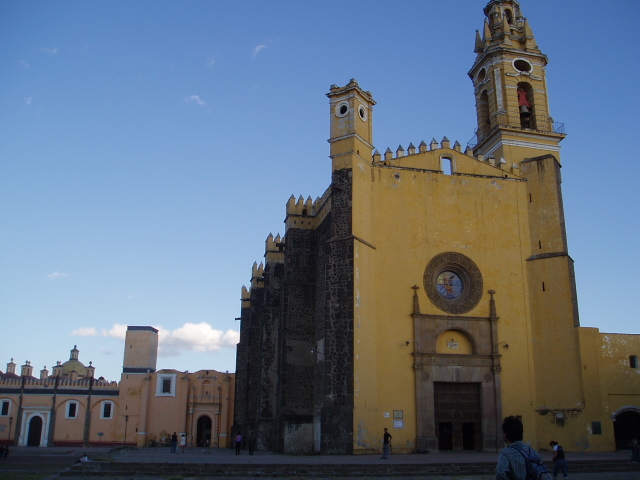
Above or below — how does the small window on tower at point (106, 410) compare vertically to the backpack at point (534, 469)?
above

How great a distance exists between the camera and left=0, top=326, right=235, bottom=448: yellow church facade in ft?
128

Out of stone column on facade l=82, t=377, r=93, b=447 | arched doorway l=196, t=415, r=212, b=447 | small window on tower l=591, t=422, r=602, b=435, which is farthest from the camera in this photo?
arched doorway l=196, t=415, r=212, b=447

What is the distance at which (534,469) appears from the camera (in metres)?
4.31

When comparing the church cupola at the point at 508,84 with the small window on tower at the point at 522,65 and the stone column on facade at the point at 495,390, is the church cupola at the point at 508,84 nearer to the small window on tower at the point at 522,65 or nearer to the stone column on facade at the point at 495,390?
the small window on tower at the point at 522,65

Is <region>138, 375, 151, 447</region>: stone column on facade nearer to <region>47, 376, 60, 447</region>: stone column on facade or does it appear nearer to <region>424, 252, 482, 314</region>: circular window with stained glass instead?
<region>47, 376, 60, 447</region>: stone column on facade

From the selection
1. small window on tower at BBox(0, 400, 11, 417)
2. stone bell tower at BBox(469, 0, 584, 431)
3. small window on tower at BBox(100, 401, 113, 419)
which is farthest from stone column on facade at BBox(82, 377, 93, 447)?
stone bell tower at BBox(469, 0, 584, 431)

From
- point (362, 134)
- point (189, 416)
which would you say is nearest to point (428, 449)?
point (362, 134)

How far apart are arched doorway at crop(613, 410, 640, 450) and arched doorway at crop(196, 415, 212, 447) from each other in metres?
24.7

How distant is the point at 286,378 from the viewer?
24.5m

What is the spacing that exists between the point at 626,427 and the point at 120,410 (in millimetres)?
28637

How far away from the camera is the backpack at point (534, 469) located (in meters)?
4.27

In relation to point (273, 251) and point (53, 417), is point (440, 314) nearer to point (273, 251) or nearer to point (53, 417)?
point (273, 251)

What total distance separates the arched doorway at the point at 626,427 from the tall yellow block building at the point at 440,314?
0.08m

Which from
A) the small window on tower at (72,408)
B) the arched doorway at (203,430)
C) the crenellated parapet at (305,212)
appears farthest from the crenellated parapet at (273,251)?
the small window on tower at (72,408)
